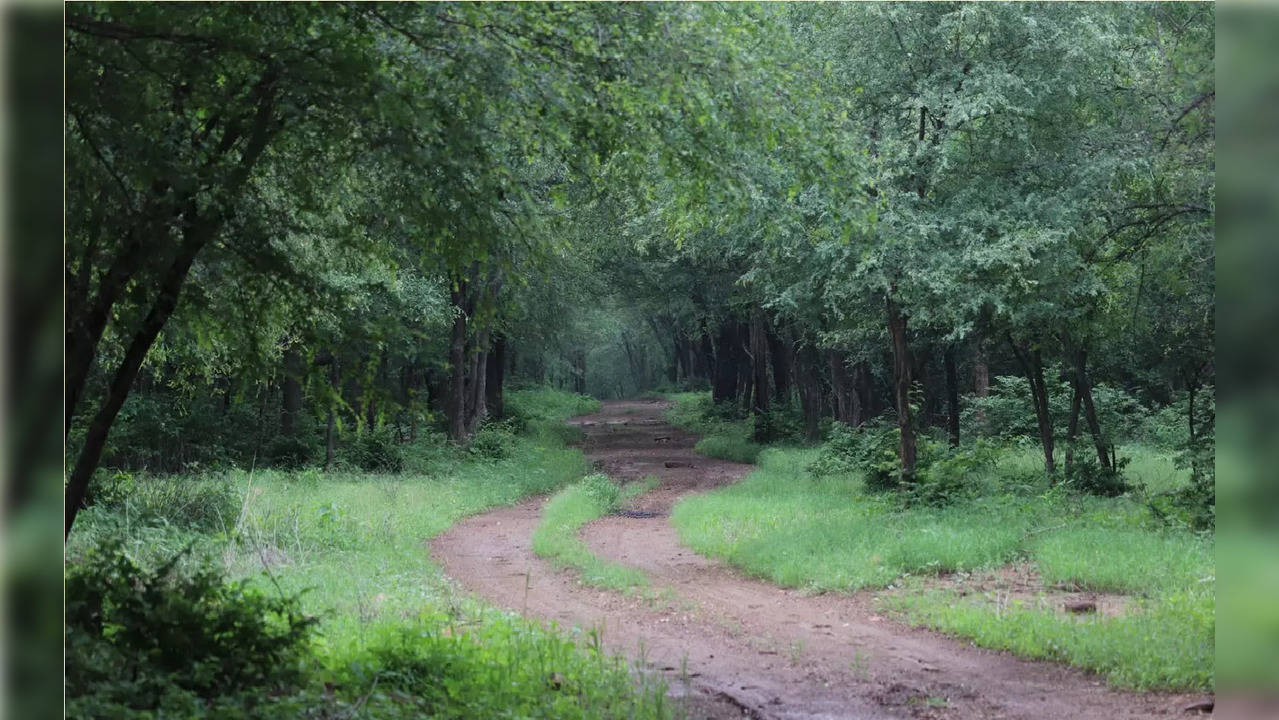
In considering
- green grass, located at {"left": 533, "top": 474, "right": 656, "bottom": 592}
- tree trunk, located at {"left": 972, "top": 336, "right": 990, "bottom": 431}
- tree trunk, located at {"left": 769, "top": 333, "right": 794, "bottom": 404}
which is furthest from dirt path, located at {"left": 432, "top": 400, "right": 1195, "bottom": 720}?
tree trunk, located at {"left": 769, "top": 333, "right": 794, "bottom": 404}

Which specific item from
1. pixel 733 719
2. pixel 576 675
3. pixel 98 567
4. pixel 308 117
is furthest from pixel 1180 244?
pixel 98 567

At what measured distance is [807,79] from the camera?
768 cm

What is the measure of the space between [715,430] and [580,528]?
2020 cm

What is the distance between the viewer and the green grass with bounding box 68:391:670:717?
6223 mm

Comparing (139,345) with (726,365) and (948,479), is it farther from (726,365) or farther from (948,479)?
(726,365)

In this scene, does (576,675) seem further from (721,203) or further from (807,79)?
(807,79)

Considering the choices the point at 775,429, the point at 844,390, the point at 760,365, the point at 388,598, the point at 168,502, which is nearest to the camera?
the point at 388,598

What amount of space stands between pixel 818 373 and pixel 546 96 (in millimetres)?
30214

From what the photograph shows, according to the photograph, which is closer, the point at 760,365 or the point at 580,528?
the point at 580,528

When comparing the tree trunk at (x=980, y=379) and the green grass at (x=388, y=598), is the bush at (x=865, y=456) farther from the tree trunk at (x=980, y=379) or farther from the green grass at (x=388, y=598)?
the green grass at (x=388, y=598)
